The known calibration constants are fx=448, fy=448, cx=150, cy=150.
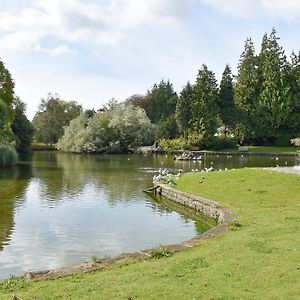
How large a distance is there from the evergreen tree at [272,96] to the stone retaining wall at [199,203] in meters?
56.6

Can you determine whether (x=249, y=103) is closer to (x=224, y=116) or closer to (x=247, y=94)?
(x=247, y=94)

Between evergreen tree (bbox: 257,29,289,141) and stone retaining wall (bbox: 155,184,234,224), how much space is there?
56648 millimetres

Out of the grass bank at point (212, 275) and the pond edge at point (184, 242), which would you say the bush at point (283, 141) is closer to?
the pond edge at point (184, 242)

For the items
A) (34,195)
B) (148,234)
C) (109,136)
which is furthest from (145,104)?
(148,234)

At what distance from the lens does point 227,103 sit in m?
81.9

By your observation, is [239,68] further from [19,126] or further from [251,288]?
[251,288]

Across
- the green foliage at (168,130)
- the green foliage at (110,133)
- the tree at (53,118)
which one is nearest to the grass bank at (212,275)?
the green foliage at (110,133)

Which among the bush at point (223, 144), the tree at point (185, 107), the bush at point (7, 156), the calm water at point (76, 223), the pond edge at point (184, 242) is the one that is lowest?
the calm water at point (76, 223)

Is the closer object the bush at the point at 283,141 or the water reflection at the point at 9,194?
the water reflection at the point at 9,194

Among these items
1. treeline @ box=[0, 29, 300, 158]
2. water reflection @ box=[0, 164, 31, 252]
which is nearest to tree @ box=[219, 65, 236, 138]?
treeline @ box=[0, 29, 300, 158]

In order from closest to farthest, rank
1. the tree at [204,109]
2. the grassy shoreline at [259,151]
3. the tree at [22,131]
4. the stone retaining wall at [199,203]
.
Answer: the stone retaining wall at [199,203]
the tree at [22,131]
the grassy shoreline at [259,151]
the tree at [204,109]

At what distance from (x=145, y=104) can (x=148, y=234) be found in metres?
103

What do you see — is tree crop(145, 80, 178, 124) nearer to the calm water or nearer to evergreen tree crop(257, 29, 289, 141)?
evergreen tree crop(257, 29, 289, 141)

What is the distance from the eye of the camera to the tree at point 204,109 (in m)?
78.6
